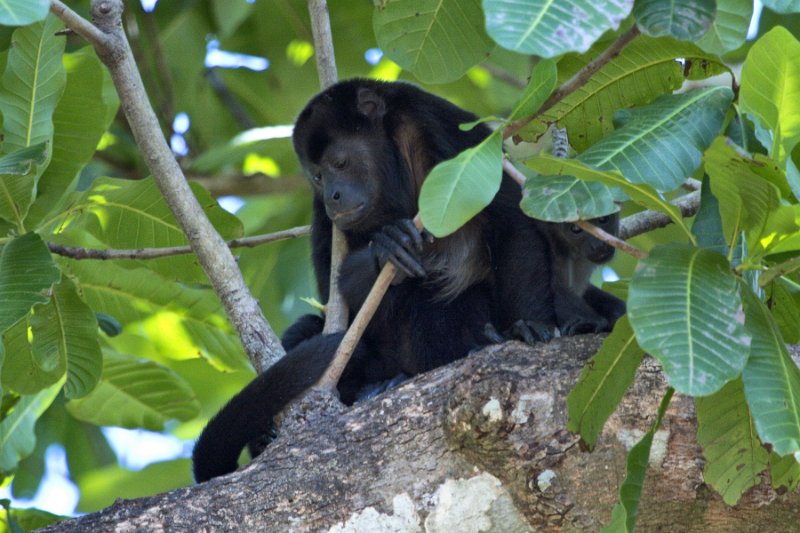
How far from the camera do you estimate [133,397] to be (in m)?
4.24

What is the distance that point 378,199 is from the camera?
405 cm

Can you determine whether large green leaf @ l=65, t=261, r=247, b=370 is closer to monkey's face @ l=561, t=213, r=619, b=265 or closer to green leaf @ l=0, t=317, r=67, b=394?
green leaf @ l=0, t=317, r=67, b=394

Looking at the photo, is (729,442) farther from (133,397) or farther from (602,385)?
(133,397)

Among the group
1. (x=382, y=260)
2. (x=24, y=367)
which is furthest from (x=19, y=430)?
(x=382, y=260)

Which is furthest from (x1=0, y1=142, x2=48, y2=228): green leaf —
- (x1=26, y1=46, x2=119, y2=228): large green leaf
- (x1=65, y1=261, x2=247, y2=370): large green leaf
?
(x1=65, y1=261, x2=247, y2=370): large green leaf

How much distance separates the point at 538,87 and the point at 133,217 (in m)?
1.64

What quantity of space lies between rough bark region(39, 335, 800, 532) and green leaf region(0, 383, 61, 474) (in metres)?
1.50

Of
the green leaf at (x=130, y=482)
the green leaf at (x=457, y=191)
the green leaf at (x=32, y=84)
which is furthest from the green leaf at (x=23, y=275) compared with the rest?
the green leaf at (x=130, y=482)

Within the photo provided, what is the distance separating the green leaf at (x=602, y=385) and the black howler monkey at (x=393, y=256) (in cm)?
81

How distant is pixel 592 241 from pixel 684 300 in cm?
125

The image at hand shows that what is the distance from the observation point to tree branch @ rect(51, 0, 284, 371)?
10.1ft

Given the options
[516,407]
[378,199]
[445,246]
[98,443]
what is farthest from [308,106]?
[98,443]

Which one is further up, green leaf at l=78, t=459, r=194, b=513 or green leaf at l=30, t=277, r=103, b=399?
green leaf at l=30, t=277, r=103, b=399

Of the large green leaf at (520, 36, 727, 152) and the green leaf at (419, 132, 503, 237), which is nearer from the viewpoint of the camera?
the green leaf at (419, 132, 503, 237)
